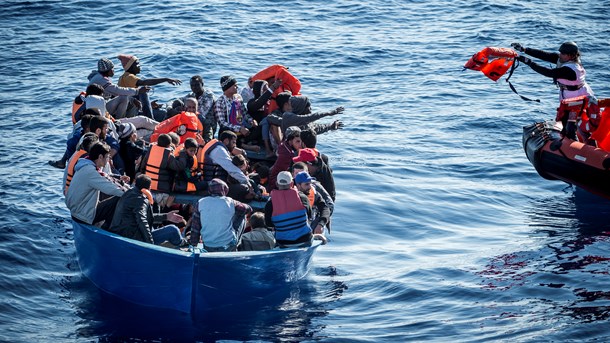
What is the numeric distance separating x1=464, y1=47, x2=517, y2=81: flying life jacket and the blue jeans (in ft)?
19.0

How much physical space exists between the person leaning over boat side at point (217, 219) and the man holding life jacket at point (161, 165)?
157 cm

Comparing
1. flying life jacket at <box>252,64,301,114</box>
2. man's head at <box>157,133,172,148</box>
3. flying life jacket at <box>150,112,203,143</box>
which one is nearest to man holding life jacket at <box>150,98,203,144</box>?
flying life jacket at <box>150,112,203,143</box>

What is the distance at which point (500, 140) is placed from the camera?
20.8 meters

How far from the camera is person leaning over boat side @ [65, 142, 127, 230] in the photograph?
11.4 metres

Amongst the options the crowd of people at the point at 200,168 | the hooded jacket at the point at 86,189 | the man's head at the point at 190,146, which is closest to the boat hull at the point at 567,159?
the crowd of people at the point at 200,168

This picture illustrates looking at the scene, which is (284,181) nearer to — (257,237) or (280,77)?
(257,237)

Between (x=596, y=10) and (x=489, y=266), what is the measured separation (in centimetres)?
1924

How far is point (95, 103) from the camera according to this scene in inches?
555

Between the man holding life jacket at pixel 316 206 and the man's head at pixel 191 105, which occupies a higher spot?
the man's head at pixel 191 105

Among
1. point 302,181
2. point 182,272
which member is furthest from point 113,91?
point 182,272

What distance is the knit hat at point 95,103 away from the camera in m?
14.1

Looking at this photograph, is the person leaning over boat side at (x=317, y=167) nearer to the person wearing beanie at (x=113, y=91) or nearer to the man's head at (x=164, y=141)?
the man's head at (x=164, y=141)

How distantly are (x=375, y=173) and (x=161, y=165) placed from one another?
646 cm

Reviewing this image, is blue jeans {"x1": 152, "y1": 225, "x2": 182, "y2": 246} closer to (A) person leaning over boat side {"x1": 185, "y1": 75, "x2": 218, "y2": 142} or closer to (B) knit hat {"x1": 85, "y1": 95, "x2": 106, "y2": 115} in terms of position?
(B) knit hat {"x1": 85, "y1": 95, "x2": 106, "y2": 115}
